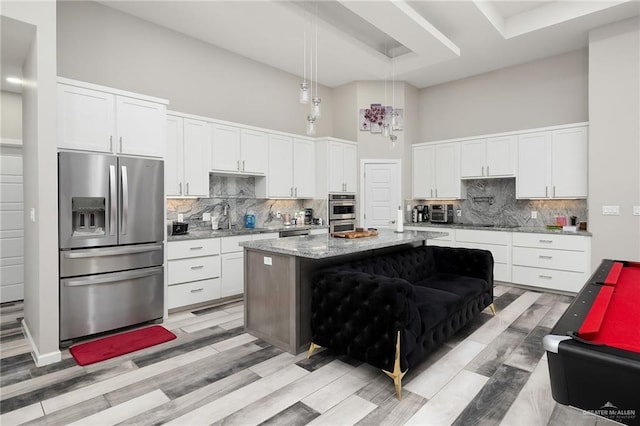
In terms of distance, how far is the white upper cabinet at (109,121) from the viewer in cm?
321

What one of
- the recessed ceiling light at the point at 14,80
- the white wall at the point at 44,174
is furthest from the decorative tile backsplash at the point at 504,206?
the recessed ceiling light at the point at 14,80

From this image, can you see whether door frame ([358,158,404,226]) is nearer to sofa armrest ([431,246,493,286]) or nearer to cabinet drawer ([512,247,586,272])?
cabinet drawer ([512,247,586,272])

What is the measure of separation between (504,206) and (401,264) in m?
3.41

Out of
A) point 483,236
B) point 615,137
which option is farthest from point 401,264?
point 615,137

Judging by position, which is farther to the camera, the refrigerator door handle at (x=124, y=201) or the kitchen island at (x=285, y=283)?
the refrigerator door handle at (x=124, y=201)

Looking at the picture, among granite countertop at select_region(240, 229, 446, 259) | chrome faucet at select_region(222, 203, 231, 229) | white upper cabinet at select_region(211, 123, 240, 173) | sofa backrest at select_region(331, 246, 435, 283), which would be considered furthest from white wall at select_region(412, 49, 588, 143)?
chrome faucet at select_region(222, 203, 231, 229)

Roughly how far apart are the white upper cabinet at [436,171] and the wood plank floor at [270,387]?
3.42 metres

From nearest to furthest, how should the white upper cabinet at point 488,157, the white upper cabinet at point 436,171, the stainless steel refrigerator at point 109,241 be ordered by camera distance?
the stainless steel refrigerator at point 109,241 < the white upper cabinet at point 488,157 < the white upper cabinet at point 436,171

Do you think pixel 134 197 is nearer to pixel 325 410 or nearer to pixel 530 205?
pixel 325 410

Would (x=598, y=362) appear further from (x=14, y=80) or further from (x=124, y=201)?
(x=14, y=80)

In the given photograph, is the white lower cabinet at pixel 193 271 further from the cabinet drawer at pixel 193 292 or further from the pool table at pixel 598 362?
the pool table at pixel 598 362

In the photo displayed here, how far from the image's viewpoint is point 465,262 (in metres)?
4.01

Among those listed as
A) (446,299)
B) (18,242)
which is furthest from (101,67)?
(446,299)

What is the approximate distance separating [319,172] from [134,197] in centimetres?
322
